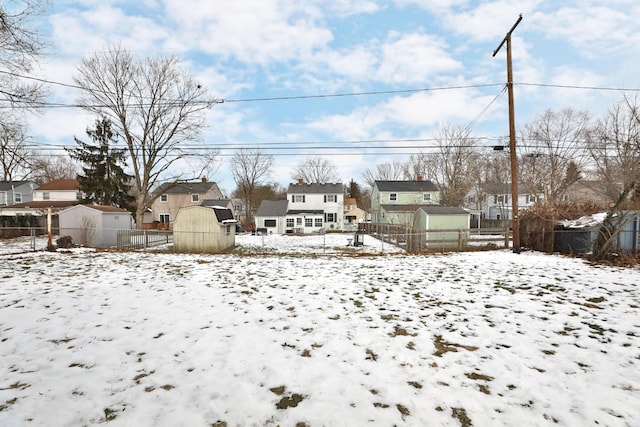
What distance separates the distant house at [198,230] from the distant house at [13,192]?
41.6m

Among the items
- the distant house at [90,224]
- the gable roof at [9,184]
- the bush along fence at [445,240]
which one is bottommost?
the bush along fence at [445,240]

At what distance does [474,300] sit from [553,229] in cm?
948

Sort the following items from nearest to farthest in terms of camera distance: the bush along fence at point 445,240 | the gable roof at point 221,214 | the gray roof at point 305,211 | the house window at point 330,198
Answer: the bush along fence at point 445,240 → the gable roof at point 221,214 → the gray roof at point 305,211 → the house window at point 330,198

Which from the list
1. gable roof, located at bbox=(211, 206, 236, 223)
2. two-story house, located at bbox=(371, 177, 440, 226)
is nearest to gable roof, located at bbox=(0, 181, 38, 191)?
gable roof, located at bbox=(211, 206, 236, 223)

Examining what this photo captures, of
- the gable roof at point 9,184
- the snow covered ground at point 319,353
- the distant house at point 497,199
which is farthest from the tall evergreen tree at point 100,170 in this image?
the distant house at point 497,199

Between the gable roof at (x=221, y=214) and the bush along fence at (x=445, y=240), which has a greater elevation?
the gable roof at (x=221, y=214)

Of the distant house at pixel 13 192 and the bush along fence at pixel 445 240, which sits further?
the distant house at pixel 13 192

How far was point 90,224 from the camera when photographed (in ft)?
56.2

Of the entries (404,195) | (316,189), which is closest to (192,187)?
(316,189)

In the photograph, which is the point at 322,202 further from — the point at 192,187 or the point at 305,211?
the point at 192,187

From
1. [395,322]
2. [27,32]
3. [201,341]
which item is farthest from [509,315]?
[27,32]

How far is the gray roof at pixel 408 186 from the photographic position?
37.0 m

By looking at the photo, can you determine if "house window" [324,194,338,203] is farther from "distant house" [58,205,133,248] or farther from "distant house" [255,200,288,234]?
"distant house" [58,205,133,248]

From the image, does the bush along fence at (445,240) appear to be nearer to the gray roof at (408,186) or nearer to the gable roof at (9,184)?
the gray roof at (408,186)
